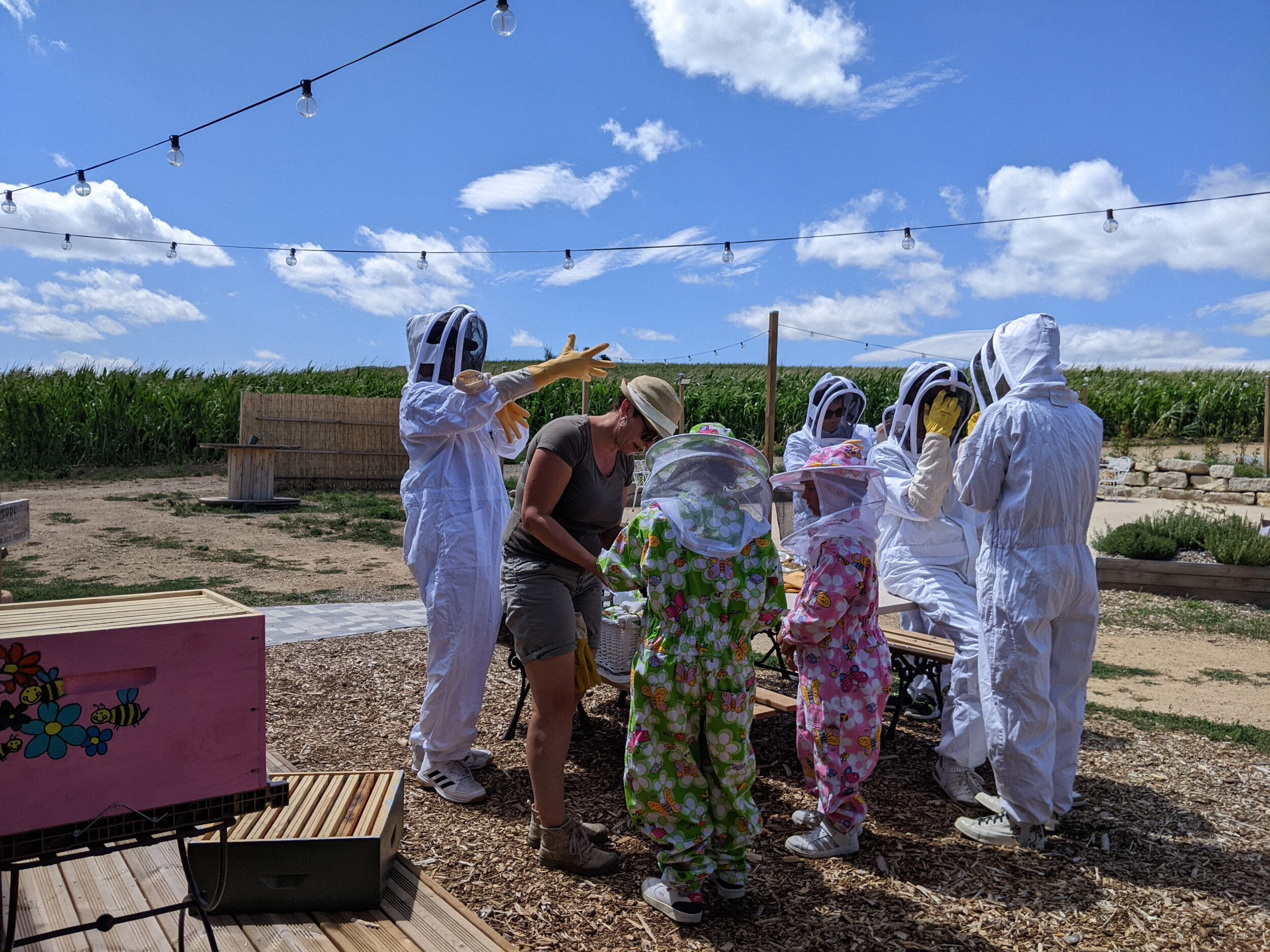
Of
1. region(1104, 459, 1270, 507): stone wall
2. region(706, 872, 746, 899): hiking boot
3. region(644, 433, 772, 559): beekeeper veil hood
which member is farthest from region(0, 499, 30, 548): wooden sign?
region(1104, 459, 1270, 507): stone wall

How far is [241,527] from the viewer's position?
41.8 feet

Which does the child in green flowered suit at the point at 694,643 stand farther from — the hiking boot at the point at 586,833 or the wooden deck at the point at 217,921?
the wooden deck at the point at 217,921

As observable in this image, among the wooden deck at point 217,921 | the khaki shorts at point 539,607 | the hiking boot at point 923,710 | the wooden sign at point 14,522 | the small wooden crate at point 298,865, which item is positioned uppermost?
the wooden sign at point 14,522

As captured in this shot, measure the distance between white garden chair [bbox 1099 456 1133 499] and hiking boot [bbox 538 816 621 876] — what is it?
17021 millimetres

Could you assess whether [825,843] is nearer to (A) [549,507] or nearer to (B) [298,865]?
(A) [549,507]

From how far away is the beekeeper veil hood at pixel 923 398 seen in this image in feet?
15.5

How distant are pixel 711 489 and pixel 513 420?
5.75 feet

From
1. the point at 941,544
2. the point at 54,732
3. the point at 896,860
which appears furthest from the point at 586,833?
the point at 941,544

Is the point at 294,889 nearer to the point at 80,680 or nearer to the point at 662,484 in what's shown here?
the point at 80,680

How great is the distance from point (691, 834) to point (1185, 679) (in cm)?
532

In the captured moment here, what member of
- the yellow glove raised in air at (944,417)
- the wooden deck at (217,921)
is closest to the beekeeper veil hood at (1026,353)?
the yellow glove raised in air at (944,417)

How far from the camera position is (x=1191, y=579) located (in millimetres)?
9156

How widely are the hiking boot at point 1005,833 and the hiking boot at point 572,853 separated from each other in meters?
1.57

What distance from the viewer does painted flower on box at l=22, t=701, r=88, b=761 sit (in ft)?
5.77
